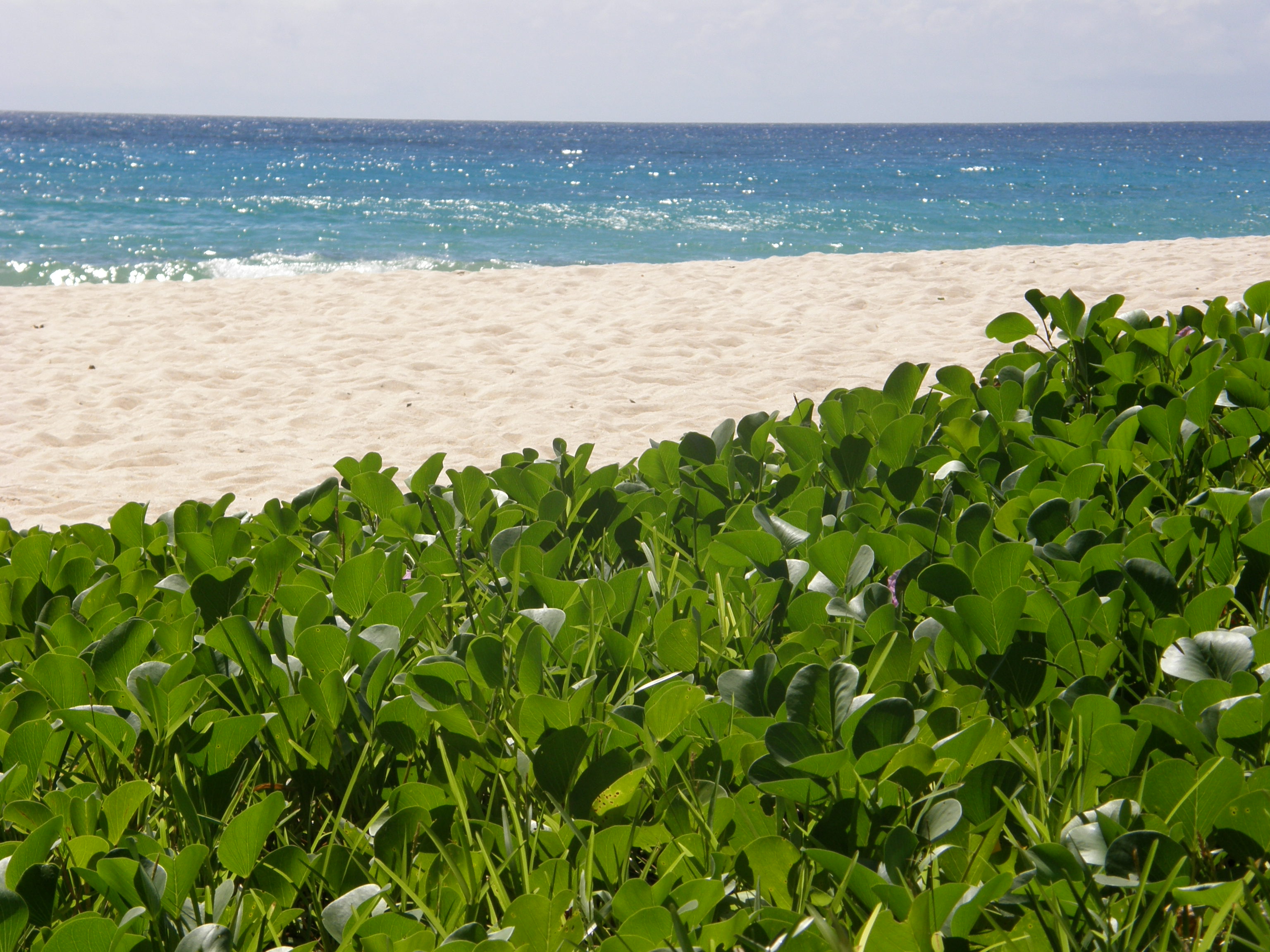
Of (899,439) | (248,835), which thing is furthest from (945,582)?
(248,835)

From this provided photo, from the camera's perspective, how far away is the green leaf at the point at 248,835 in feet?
2.38

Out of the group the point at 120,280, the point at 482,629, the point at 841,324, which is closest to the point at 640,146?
the point at 120,280

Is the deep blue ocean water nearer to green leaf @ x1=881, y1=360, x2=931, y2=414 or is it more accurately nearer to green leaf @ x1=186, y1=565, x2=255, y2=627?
green leaf @ x1=881, y1=360, x2=931, y2=414

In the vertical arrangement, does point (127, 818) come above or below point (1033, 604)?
below

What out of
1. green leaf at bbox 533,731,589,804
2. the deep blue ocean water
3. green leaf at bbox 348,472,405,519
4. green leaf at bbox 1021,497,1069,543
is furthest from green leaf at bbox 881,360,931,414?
the deep blue ocean water

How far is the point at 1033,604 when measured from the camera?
96cm

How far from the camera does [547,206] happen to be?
19906mm

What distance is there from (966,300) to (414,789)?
25.6ft

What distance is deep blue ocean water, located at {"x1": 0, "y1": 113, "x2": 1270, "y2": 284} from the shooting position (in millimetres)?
13383

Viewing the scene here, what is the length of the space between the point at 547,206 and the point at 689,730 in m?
20.1

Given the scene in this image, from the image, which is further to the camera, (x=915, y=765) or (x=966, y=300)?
(x=966, y=300)

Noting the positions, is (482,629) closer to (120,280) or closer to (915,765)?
(915,765)

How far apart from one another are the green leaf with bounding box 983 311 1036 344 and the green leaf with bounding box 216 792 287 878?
5.43 feet

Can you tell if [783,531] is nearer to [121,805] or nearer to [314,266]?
[121,805]
